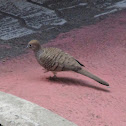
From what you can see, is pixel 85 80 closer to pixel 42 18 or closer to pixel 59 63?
pixel 59 63

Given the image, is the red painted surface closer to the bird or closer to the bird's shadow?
the bird's shadow

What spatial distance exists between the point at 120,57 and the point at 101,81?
1018 millimetres

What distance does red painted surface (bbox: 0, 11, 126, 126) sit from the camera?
106 inches

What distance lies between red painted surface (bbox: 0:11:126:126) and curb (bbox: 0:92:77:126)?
0.26m

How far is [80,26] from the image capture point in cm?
593

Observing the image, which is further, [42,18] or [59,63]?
[42,18]

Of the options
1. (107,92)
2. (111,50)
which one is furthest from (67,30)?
(107,92)

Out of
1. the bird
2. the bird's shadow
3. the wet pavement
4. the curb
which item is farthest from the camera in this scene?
the wet pavement

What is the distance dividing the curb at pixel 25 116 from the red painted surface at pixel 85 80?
10.2 inches

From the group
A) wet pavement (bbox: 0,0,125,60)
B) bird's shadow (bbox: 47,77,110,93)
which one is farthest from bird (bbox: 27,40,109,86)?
wet pavement (bbox: 0,0,125,60)

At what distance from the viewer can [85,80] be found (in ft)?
12.3

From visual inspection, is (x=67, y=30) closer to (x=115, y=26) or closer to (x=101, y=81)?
(x=115, y=26)

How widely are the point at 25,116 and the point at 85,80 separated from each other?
1.61 meters

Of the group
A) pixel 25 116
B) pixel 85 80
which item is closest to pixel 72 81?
pixel 85 80
